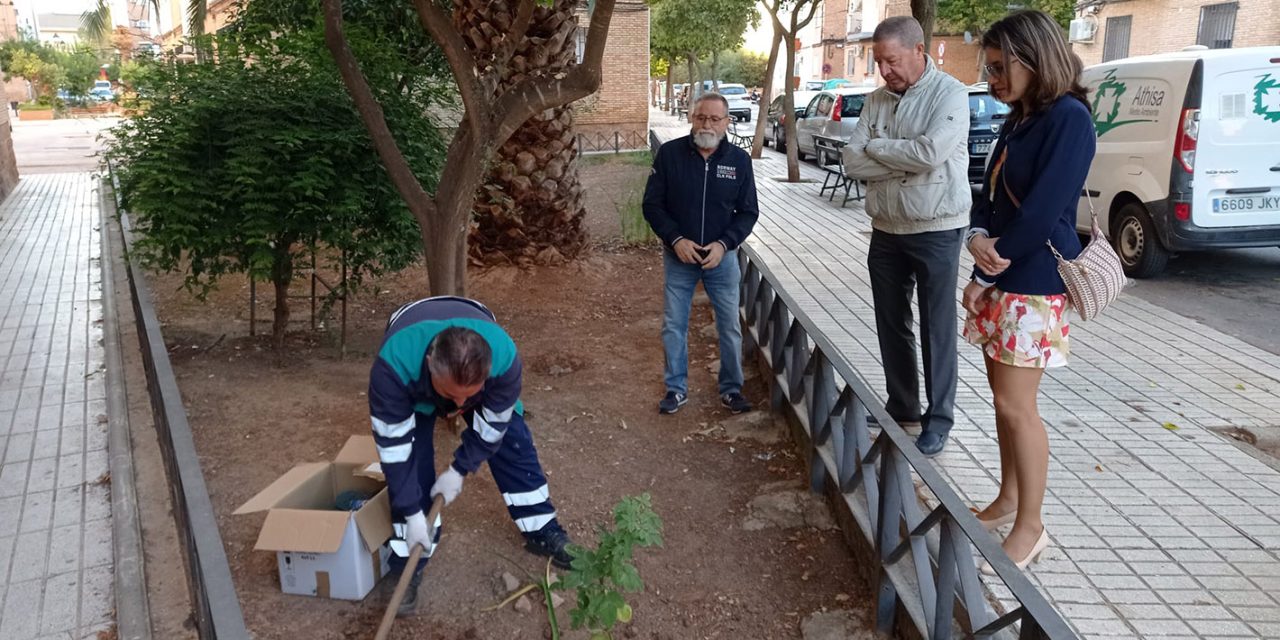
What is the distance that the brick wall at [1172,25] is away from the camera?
2366cm

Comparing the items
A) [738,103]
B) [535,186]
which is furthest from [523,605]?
[738,103]

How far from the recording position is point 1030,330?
3.18 m

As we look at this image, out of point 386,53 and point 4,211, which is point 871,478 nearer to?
point 386,53

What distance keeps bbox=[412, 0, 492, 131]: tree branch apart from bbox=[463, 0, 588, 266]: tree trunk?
293cm

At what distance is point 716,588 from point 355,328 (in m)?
4.35

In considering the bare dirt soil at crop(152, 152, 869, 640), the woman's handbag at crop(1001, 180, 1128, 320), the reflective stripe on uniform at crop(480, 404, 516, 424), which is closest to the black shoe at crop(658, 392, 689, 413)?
the bare dirt soil at crop(152, 152, 869, 640)

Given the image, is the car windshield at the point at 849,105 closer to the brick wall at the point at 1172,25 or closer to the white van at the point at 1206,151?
the white van at the point at 1206,151

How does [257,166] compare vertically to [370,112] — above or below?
below

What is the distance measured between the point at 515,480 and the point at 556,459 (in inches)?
39.8

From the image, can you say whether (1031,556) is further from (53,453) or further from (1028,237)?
(53,453)

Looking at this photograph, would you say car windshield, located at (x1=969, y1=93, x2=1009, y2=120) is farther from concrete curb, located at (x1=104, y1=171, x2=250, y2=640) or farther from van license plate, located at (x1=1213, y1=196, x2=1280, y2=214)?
concrete curb, located at (x1=104, y1=171, x2=250, y2=640)

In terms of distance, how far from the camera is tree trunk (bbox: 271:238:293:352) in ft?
19.3

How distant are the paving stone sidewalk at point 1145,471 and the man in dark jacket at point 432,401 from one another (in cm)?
189

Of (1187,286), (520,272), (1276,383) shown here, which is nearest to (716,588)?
(1276,383)
